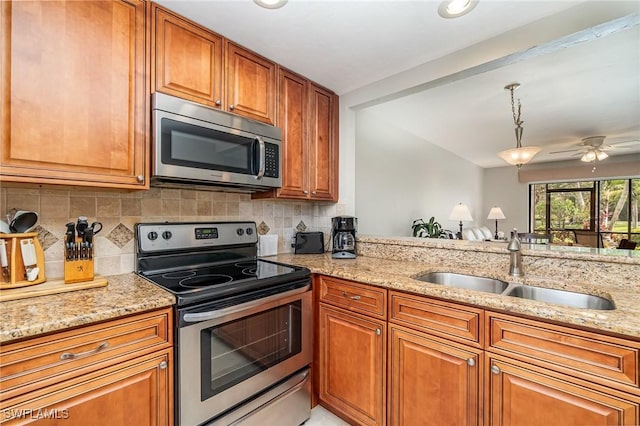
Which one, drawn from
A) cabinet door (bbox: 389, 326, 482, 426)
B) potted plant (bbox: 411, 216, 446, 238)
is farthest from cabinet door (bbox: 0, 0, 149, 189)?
potted plant (bbox: 411, 216, 446, 238)

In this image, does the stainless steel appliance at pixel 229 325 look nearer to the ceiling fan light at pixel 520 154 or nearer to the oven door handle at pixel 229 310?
the oven door handle at pixel 229 310

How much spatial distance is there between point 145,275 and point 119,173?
58 centimetres

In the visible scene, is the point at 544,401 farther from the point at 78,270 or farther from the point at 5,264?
the point at 5,264

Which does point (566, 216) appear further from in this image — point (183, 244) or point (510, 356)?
point (183, 244)

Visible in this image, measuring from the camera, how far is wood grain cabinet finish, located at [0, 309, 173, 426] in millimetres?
851

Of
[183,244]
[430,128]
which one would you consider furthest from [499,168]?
[183,244]

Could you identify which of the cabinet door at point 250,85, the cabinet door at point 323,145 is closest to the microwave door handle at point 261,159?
the cabinet door at point 250,85

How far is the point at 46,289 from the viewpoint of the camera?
3.81 feet

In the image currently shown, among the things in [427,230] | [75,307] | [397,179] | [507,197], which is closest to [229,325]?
[75,307]

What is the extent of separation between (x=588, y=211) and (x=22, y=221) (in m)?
8.13

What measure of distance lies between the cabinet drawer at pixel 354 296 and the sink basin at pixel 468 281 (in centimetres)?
31

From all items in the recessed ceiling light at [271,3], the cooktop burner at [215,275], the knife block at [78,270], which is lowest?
the cooktop burner at [215,275]

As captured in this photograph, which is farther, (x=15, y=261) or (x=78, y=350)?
(x=15, y=261)

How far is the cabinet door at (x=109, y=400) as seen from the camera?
2.86 ft
